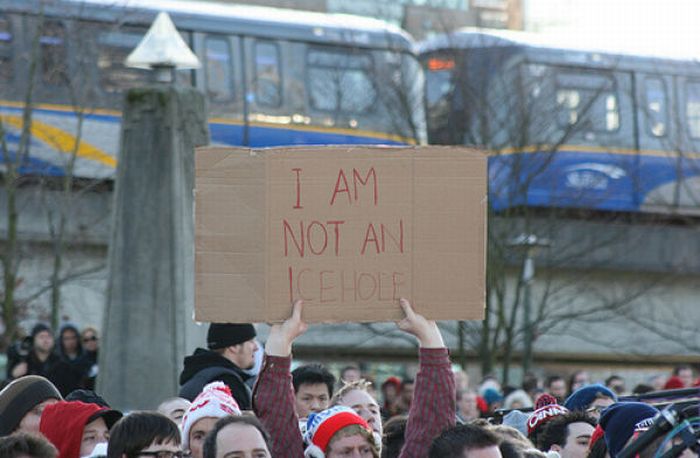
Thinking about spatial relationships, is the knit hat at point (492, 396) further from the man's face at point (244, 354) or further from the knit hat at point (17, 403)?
the knit hat at point (17, 403)

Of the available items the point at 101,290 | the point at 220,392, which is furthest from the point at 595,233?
the point at 220,392

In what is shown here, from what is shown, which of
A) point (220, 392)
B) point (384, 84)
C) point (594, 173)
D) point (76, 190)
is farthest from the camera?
point (594, 173)

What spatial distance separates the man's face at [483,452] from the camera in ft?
21.7

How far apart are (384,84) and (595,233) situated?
14.6 ft

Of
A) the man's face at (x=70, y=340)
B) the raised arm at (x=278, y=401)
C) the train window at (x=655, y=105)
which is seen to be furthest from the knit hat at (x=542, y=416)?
the train window at (x=655, y=105)

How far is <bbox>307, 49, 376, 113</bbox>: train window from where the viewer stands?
27609mm

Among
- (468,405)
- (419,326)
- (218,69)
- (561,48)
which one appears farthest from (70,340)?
(561,48)

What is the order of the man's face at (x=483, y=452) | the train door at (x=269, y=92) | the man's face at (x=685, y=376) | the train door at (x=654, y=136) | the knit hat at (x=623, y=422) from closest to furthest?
the man's face at (x=483, y=452)
the knit hat at (x=623, y=422)
the man's face at (x=685, y=376)
the train door at (x=269, y=92)
the train door at (x=654, y=136)

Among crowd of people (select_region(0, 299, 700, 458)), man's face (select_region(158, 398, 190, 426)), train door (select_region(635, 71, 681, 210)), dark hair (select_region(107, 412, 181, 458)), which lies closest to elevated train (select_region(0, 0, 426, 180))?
train door (select_region(635, 71, 681, 210))

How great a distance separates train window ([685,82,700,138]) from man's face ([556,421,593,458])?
20.4 metres

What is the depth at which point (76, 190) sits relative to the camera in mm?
24469

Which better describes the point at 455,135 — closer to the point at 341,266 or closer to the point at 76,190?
the point at 76,190

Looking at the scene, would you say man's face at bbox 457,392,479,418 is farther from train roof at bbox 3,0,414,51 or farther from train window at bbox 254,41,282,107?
train window at bbox 254,41,282,107

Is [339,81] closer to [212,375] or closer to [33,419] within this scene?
[212,375]
